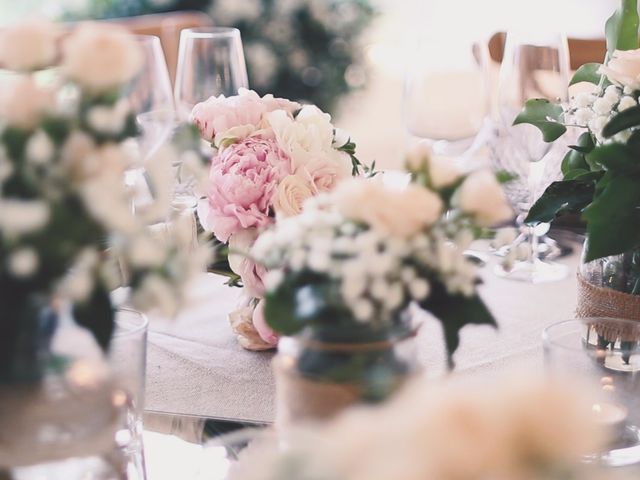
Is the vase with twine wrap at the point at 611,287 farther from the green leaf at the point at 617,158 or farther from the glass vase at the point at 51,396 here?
the glass vase at the point at 51,396

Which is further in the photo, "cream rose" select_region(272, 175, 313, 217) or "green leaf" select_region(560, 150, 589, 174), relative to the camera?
"green leaf" select_region(560, 150, 589, 174)

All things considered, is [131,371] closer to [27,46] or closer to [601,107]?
[27,46]

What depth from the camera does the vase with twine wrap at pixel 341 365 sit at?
1.90 ft

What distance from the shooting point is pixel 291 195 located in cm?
101

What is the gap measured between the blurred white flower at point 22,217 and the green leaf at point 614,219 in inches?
24.6

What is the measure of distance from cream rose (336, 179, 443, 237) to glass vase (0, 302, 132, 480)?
0.56 ft

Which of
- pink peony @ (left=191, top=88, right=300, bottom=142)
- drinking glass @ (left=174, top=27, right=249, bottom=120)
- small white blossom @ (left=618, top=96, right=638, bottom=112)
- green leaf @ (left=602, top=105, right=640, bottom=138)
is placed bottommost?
drinking glass @ (left=174, top=27, right=249, bottom=120)

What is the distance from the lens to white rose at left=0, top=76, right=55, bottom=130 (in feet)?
1.66

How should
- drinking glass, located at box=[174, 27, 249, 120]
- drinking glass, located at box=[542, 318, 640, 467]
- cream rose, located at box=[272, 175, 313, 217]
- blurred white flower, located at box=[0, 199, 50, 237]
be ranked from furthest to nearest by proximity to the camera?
drinking glass, located at box=[174, 27, 249, 120]
cream rose, located at box=[272, 175, 313, 217]
drinking glass, located at box=[542, 318, 640, 467]
blurred white flower, located at box=[0, 199, 50, 237]

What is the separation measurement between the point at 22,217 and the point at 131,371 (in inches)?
8.0

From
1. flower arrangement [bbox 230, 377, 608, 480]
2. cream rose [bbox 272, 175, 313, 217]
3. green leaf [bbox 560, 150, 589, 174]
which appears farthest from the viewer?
green leaf [bbox 560, 150, 589, 174]

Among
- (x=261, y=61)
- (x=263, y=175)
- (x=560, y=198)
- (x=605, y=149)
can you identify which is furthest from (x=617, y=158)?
(x=261, y=61)

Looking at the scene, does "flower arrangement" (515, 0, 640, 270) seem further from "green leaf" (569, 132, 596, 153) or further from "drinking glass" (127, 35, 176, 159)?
"drinking glass" (127, 35, 176, 159)

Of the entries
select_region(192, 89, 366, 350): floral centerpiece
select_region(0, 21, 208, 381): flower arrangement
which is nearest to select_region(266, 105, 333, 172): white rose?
select_region(192, 89, 366, 350): floral centerpiece
